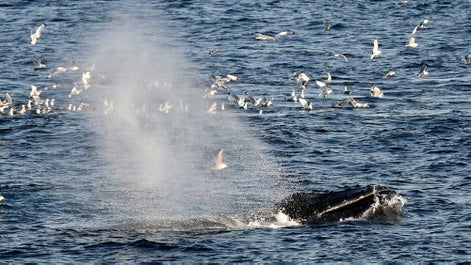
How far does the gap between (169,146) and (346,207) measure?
48.5ft

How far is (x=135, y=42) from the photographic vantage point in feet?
257

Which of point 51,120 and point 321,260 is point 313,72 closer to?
point 51,120

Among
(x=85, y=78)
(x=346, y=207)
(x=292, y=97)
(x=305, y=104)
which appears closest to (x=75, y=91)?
(x=85, y=78)

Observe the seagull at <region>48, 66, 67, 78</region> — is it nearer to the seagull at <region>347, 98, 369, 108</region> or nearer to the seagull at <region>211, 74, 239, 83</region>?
the seagull at <region>211, 74, 239, 83</region>

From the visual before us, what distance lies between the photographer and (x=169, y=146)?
50.5 meters

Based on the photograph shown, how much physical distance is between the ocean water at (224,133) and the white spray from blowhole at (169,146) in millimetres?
127

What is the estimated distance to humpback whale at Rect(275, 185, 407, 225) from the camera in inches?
1459

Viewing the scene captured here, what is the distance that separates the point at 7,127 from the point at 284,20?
3096 cm

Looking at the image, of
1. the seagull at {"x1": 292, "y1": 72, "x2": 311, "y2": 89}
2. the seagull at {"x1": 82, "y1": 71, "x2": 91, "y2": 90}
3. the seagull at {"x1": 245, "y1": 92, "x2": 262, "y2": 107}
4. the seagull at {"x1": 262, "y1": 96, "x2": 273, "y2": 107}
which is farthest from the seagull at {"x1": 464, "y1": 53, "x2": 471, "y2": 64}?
the seagull at {"x1": 82, "y1": 71, "x2": 91, "y2": 90}

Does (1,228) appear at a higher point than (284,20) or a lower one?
lower

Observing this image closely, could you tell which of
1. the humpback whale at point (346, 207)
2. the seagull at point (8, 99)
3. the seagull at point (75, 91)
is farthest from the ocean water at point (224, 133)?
the seagull at point (8, 99)

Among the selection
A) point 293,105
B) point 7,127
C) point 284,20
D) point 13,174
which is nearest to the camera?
point 13,174

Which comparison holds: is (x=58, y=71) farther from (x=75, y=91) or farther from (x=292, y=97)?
(x=292, y=97)

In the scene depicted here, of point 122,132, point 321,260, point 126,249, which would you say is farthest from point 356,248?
point 122,132
